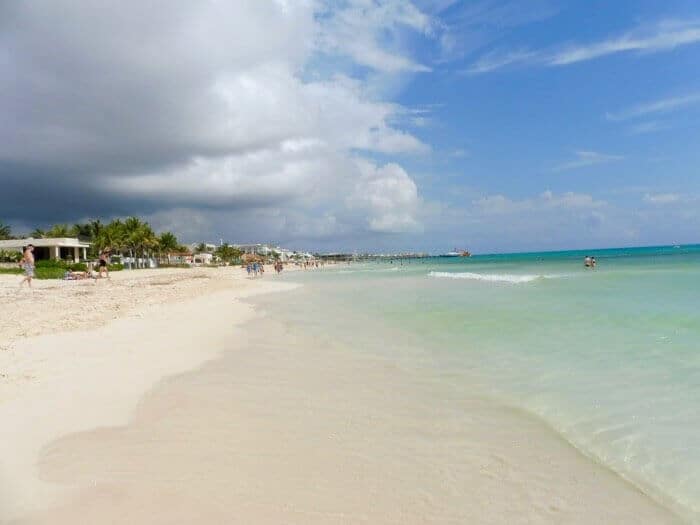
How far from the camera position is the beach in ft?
11.4

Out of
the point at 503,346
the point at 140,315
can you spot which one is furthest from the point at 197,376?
the point at 140,315

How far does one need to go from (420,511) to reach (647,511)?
1724mm

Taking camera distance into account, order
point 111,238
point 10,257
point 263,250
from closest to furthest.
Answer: point 10,257, point 111,238, point 263,250

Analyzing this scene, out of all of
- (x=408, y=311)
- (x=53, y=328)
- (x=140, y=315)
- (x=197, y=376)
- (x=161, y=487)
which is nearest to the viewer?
(x=161, y=487)

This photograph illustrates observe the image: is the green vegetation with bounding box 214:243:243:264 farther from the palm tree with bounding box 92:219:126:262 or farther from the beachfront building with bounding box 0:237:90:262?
the beachfront building with bounding box 0:237:90:262

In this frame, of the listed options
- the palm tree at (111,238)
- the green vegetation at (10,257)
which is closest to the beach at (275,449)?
the green vegetation at (10,257)

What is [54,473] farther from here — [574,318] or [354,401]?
[574,318]

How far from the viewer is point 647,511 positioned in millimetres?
3549

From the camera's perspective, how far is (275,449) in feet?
14.7

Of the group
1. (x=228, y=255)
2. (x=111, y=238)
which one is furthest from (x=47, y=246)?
(x=228, y=255)

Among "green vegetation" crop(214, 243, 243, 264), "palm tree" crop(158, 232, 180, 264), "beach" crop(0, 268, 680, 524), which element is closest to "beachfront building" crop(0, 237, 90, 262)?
"palm tree" crop(158, 232, 180, 264)

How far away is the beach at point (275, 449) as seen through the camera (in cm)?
346

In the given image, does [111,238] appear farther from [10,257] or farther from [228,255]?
[228,255]

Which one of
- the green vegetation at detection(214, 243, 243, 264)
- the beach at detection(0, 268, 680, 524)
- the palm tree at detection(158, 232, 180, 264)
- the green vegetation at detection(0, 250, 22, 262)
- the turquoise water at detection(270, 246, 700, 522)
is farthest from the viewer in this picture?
the green vegetation at detection(214, 243, 243, 264)
